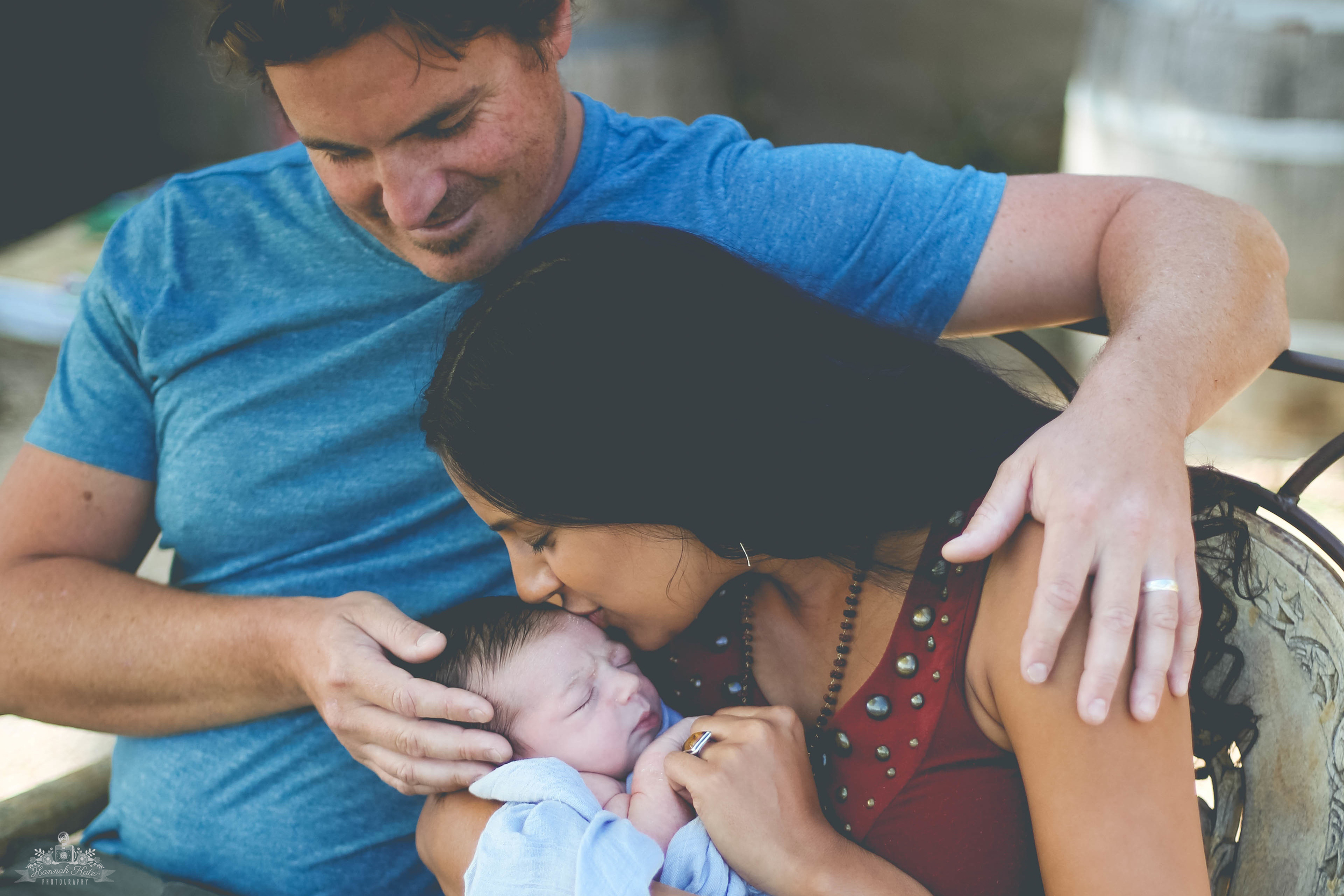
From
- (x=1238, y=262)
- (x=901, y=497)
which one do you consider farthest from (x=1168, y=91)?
(x=901, y=497)

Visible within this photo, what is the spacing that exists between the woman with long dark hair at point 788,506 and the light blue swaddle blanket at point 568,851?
0.07 metres

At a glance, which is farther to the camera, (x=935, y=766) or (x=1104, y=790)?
(x=935, y=766)

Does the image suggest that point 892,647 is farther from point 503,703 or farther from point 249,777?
point 249,777

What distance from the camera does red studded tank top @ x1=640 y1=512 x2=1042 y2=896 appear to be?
1.32 m

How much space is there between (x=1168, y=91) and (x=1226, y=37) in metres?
0.23

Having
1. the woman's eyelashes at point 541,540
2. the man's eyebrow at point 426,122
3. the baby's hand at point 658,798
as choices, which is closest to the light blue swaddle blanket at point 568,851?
the baby's hand at point 658,798

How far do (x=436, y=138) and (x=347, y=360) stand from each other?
0.45m

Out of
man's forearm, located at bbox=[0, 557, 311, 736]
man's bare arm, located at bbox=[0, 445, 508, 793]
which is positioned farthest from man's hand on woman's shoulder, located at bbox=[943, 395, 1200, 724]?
man's forearm, located at bbox=[0, 557, 311, 736]

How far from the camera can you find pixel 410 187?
62.9 inches

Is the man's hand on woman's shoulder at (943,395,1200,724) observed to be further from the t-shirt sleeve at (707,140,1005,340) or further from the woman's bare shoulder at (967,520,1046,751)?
the t-shirt sleeve at (707,140,1005,340)

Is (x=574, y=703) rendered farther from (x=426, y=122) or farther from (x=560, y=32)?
(x=560, y=32)

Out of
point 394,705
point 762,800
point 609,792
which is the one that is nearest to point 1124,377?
point 762,800

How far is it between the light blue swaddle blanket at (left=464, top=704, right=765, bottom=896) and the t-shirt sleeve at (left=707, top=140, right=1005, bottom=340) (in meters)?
0.89

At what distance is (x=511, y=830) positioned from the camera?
1.40 meters
